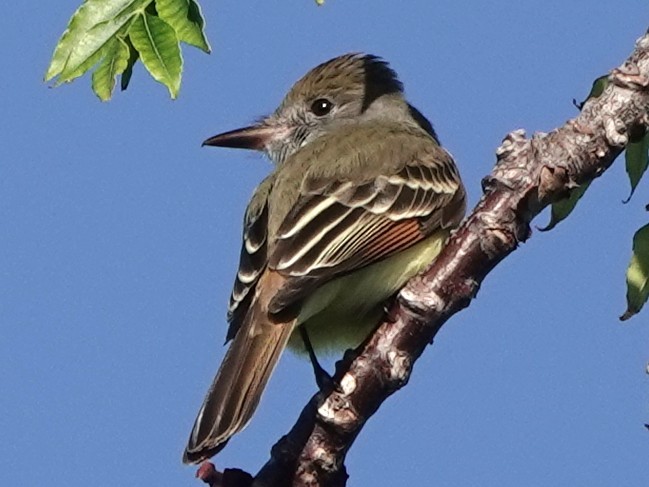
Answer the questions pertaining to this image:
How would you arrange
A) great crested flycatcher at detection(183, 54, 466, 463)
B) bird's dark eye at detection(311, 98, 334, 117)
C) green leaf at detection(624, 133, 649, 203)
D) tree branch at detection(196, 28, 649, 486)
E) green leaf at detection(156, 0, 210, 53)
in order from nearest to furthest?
tree branch at detection(196, 28, 649, 486) < green leaf at detection(156, 0, 210, 53) < green leaf at detection(624, 133, 649, 203) < great crested flycatcher at detection(183, 54, 466, 463) < bird's dark eye at detection(311, 98, 334, 117)

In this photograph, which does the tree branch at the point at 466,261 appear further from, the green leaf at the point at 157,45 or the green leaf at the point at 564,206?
the green leaf at the point at 157,45

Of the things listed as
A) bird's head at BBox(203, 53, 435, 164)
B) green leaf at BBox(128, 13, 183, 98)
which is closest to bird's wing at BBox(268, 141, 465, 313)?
green leaf at BBox(128, 13, 183, 98)

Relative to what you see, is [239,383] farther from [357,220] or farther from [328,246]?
[357,220]

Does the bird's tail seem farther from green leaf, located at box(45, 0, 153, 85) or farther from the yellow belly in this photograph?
green leaf, located at box(45, 0, 153, 85)

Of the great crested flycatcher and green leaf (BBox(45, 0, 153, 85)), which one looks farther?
the great crested flycatcher

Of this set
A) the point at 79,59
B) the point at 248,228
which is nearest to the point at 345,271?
the point at 248,228
